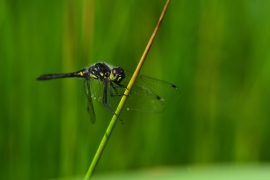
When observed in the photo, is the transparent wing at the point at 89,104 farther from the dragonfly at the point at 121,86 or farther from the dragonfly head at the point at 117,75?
the dragonfly head at the point at 117,75

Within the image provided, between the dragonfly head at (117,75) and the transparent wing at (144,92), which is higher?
the dragonfly head at (117,75)

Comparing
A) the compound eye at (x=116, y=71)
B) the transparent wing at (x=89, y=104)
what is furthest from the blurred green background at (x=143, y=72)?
the compound eye at (x=116, y=71)

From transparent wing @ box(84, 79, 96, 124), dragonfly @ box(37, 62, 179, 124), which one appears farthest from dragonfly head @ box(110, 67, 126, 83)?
transparent wing @ box(84, 79, 96, 124)

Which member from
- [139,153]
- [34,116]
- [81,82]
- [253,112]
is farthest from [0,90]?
[253,112]

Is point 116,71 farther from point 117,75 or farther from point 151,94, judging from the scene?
point 151,94

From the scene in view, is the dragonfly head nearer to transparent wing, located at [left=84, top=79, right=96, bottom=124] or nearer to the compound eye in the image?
the compound eye

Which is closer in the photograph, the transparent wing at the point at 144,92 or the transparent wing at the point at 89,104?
the transparent wing at the point at 89,104
